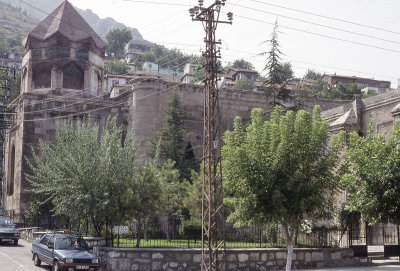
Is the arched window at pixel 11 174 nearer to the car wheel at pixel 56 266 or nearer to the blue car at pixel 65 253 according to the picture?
the blue car at pixel 65 253

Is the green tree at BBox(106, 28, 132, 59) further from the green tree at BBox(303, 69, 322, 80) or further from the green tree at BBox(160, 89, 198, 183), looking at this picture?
the green tree at BBox(160, 89, 198, 183)

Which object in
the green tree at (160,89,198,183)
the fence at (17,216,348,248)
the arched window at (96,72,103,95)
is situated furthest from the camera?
the arched window at (96,72,103,95)

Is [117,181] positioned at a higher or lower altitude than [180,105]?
lower

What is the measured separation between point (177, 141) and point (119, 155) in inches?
433

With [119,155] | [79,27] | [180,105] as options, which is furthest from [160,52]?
[119,155]

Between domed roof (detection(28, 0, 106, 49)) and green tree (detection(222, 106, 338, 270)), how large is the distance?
83.9 feet

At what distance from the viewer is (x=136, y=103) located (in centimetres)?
3219

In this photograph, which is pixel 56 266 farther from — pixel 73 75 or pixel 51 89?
pixel 73 75

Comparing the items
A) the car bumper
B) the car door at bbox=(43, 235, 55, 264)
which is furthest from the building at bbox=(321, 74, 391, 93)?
the car bumper

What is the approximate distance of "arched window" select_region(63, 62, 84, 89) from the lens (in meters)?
37.6

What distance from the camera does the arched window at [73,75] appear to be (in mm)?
37625

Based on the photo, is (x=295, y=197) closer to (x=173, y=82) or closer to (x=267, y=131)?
(x=267, y=131)

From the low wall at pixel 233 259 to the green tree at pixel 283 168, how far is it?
2.43 m

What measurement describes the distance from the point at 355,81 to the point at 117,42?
79266 mm
